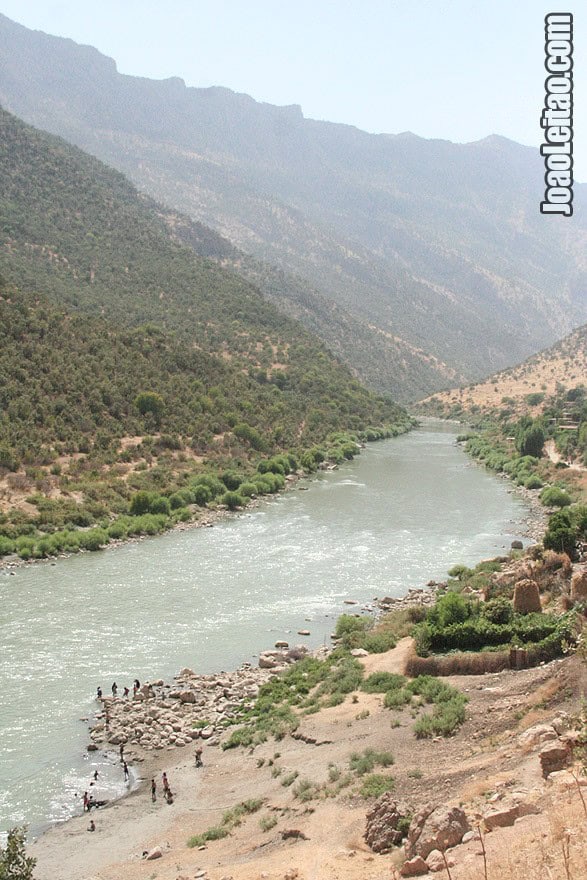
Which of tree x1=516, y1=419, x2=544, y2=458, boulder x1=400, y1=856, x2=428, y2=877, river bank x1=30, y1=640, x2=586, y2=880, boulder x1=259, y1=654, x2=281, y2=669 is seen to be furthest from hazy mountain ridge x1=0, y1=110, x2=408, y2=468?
boulder x1=400, y1=856, x2=428, y2=877

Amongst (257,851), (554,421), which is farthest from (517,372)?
(257,851)

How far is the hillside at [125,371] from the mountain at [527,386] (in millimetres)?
18094

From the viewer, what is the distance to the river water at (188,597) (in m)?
21.7

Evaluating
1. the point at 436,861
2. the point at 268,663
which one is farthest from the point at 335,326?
the point at 436,861

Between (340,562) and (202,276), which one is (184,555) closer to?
(340,562)

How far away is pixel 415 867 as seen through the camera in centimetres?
1178

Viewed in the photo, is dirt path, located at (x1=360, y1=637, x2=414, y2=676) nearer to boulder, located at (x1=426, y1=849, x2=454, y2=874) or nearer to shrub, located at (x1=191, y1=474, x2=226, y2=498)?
boulder, located at (x1=426, y1=849, x2=454, y2=874)

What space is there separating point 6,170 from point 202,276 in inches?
1068

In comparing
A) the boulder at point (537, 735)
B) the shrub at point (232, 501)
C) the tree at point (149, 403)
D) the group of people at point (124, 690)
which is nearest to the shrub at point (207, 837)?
the boulder at point (537, 735)

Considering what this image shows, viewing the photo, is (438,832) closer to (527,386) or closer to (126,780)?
(126,780)

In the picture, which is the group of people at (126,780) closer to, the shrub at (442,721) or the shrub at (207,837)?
the shrub at (207,837)

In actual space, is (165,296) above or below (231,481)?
above

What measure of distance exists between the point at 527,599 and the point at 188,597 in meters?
14.4

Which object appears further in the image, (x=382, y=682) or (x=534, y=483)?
(x=534, y=483)
